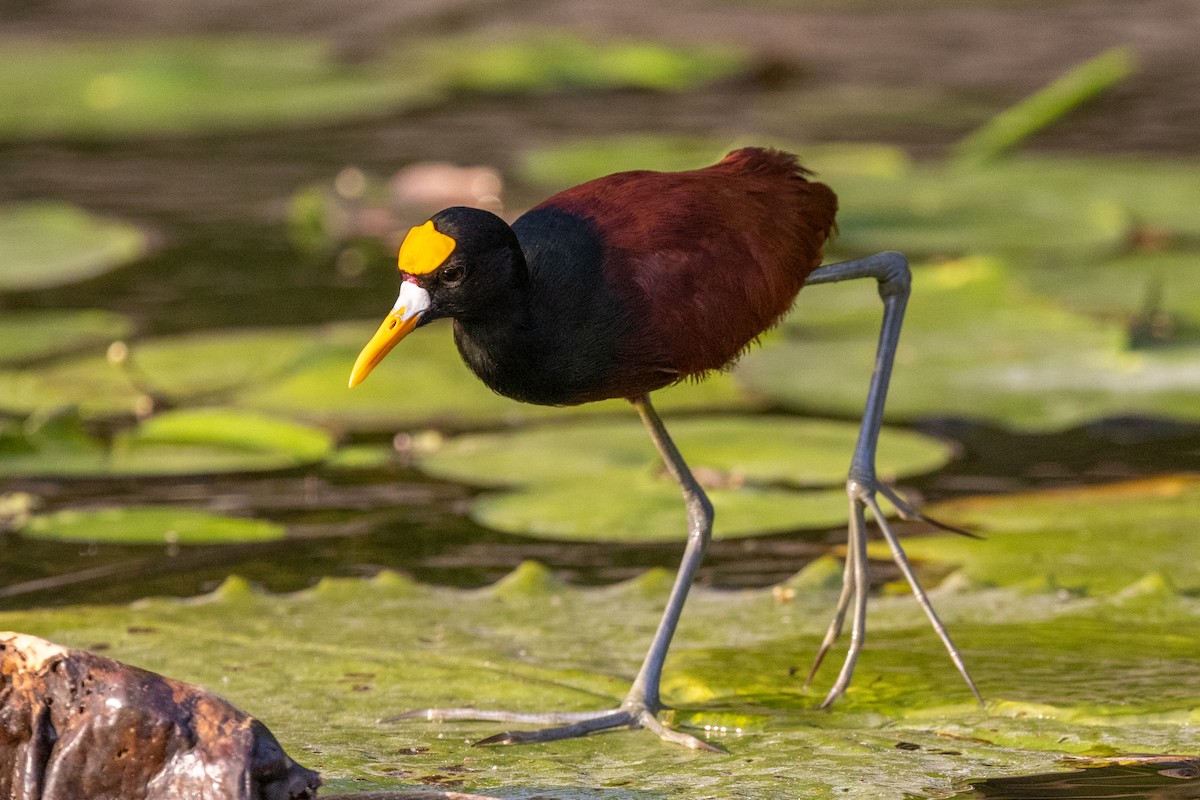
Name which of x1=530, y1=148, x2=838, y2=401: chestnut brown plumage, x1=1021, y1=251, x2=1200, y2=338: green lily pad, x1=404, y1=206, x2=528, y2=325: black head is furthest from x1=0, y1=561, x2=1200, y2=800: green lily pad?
x1=1021, y1=251, x2=1200, y2=338: green lily pad

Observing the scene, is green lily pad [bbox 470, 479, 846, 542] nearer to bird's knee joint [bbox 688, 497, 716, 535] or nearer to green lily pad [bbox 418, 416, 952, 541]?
green lily pad [bbox 418, 416, 952, 541]

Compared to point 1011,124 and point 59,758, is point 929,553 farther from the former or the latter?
point 1011,124

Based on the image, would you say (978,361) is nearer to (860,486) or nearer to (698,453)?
(698,453)

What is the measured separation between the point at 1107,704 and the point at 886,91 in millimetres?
8677

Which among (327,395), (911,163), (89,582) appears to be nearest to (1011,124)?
(911,163)

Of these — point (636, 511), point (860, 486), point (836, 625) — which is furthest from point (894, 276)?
point (636, 511)

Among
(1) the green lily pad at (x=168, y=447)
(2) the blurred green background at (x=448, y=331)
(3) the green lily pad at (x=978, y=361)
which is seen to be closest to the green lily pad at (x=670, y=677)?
(2) the blurred green background at (x=448, y=331)

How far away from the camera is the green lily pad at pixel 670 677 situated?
9.74 ft

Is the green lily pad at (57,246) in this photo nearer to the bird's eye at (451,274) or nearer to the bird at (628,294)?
the bird at (628,294)

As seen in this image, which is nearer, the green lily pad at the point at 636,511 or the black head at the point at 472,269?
the black head at the point at 472,269

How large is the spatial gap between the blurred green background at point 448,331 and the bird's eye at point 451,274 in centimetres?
128

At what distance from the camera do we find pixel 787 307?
3.42m

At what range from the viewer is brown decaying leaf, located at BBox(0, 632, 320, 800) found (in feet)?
8.13

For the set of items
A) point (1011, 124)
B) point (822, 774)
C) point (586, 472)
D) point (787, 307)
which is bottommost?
point (822, 774)
